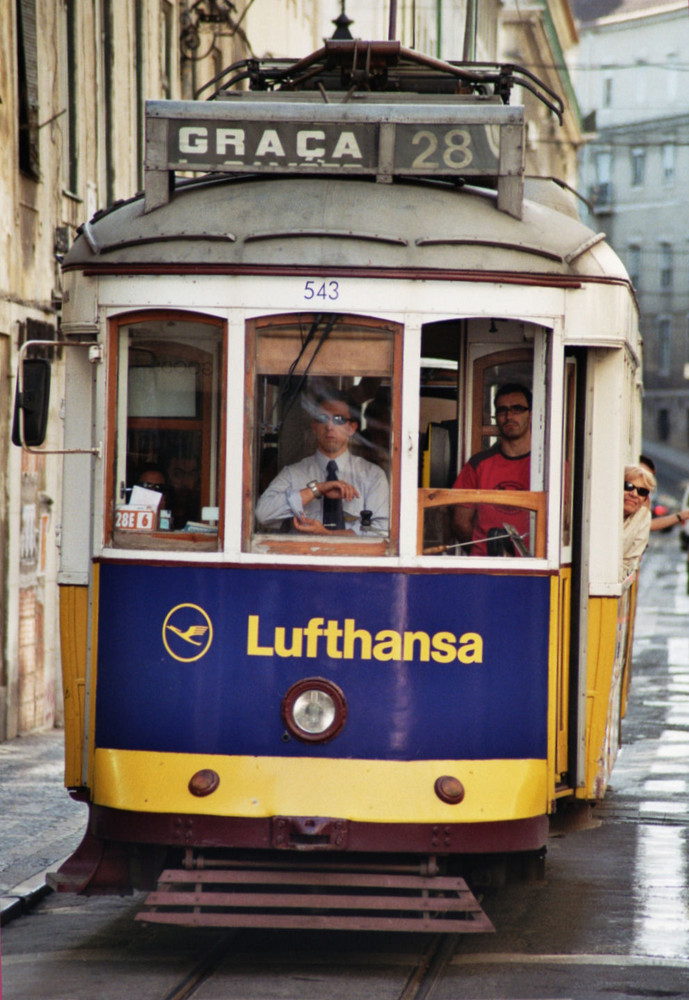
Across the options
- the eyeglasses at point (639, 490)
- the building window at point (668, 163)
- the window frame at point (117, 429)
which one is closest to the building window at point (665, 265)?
the building window at point (668, 163)

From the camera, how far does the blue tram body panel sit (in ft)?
22.8

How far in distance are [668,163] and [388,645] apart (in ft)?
228

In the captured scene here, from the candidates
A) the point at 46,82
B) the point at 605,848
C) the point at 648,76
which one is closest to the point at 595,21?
the point at 648,76

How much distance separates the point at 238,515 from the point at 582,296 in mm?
1668

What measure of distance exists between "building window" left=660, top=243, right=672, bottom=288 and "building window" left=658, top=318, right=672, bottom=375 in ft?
6.13

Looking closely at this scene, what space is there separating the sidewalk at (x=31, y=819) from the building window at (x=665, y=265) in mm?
65046

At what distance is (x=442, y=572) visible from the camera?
277 inches

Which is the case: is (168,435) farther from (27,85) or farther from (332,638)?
(27,85)

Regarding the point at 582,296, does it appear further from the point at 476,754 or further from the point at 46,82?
the point at 46,82

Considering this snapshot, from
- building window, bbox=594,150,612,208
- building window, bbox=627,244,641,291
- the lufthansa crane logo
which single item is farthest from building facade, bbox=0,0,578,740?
building window, bbox=594,150,612,208

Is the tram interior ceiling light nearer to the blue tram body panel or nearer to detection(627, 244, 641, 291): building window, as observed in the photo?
the blue tram body panel

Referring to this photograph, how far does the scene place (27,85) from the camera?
46.6 feet

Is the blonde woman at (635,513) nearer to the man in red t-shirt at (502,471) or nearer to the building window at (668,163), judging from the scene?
the man in red t-shirt at (502,471)

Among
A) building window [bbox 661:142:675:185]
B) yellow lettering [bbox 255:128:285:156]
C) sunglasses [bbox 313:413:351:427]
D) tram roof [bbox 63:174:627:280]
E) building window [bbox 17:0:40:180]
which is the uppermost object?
building window [bbox 661:142:675:185]
